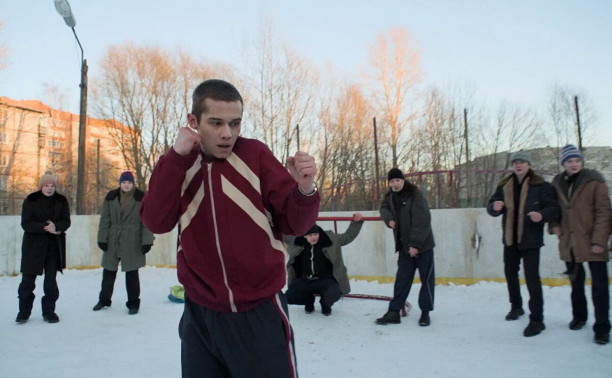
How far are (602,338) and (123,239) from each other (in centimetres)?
580

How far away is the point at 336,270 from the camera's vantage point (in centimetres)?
602

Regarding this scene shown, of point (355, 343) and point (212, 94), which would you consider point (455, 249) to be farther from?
point (212, 94)

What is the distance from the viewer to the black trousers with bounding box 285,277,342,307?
5.74m

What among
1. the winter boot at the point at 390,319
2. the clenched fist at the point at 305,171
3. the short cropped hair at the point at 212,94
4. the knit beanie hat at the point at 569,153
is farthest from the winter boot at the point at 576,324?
the short cropped hair at the point at 212,94

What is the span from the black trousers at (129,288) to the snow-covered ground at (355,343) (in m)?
0.17

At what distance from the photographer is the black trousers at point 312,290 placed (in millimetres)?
5742

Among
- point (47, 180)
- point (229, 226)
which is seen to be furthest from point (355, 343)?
point (47, 180)

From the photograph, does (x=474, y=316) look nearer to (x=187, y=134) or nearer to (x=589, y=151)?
(x=187, y=134)

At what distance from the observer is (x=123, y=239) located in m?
6.20

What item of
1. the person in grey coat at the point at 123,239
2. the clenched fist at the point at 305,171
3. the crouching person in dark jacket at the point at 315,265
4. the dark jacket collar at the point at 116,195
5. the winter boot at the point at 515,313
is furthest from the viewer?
the dark jacket collar at the point at 116,195

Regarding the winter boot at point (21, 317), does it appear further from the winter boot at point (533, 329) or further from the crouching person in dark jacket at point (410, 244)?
the winter boot at point (533, 329)

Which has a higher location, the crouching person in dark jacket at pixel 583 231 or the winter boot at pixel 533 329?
the crouching person in dark jacket at pixel 583 231

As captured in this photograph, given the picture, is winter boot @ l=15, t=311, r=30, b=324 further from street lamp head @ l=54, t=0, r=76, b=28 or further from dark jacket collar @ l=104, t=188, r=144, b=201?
street lamp head @ l=54, t=0, r=76, b=28

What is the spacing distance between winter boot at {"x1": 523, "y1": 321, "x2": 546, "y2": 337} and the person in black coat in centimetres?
548
